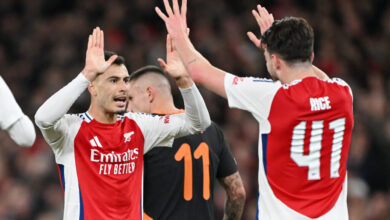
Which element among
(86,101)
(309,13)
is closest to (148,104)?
(86,101)

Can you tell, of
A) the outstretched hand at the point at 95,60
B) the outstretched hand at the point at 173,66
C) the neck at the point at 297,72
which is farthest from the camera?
the outstretched hand at the point at 173,66

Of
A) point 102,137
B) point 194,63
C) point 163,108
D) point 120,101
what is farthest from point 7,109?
point 163,108

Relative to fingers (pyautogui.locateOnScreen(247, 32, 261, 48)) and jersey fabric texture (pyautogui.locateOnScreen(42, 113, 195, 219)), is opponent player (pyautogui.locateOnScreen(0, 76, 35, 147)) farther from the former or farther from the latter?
fingers (pyautogui.locateOnScreen(247, 32, 261, 48))

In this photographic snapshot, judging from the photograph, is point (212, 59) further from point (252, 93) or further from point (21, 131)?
point (21, 131)

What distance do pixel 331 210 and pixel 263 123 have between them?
657 mm

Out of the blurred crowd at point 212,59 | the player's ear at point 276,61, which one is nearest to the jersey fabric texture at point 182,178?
the player's ear at point 276,61

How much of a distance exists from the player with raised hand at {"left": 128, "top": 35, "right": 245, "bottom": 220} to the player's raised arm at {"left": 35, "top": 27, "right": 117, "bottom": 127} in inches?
21.3

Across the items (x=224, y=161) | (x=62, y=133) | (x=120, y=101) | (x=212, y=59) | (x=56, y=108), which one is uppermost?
(x=56, y=108)

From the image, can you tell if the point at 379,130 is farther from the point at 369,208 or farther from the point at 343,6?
the point at 343,6

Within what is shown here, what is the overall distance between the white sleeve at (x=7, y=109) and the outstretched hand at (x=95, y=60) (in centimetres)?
126

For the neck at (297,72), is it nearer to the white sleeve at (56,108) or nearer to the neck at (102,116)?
the white sleeve at (56,108)

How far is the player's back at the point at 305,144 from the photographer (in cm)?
381

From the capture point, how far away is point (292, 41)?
388cm

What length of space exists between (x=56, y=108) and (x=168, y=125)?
0.93 meters
